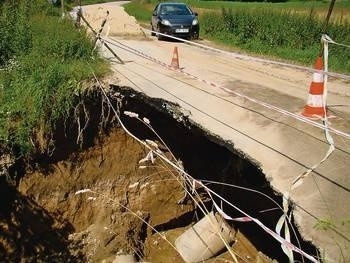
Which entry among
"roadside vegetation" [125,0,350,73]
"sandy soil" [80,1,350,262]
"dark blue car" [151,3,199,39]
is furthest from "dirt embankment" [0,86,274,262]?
"dark blue car" [151,3,199,39]

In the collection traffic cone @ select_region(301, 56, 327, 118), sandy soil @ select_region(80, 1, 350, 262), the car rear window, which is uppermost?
the car rear window

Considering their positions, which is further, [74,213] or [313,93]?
[74,213]

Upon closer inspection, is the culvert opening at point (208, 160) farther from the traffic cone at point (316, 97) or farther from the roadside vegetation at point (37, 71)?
the traffic cone at point (316, 97)

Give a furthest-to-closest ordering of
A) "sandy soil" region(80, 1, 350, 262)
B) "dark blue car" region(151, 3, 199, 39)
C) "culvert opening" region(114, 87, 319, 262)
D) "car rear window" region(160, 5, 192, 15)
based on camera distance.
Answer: "car rear window" region(160, 5, 192, 15) → "dark blue car" region(151, 3, 199, 39) → "culvert opening" region(114, 87, 319, 262) → "sandy soil" region(80, 1, 350, 262)

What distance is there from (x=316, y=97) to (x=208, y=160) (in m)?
2.43

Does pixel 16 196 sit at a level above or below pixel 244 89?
below

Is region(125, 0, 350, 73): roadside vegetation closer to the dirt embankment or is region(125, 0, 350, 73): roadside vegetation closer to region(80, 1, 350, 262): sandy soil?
region(80, 1, 350, 262): sandy soil

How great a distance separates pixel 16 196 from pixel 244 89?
181 inches

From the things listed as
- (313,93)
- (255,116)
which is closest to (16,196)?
(255,116)

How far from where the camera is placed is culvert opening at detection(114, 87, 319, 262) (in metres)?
6.94

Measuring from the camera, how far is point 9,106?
7289 mm

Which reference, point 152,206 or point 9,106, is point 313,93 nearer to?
point 152,206

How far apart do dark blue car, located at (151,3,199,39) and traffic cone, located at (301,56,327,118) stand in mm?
10574

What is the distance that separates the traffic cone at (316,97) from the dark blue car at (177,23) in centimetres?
1057
